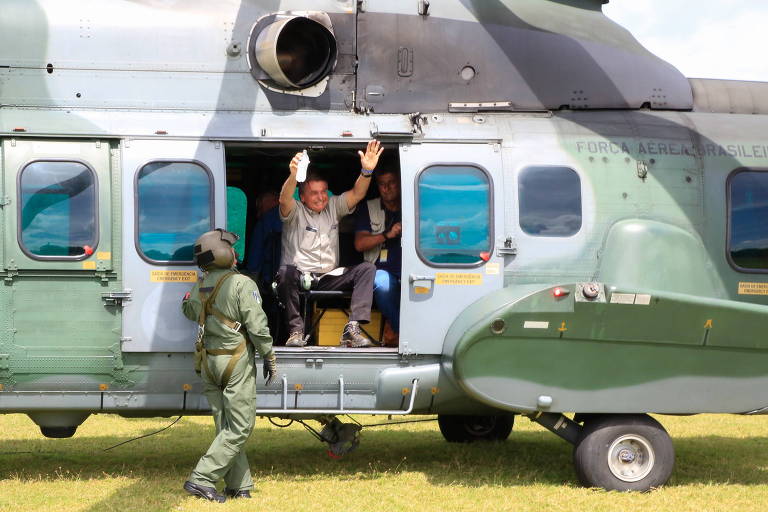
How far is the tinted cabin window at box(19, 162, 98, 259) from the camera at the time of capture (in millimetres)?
7570

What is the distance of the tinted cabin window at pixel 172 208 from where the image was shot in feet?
25.3

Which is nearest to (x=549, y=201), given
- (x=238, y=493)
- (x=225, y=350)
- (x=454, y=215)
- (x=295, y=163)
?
(x=454, y=215)

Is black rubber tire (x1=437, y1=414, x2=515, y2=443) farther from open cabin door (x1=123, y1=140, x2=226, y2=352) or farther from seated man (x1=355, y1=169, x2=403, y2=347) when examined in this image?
open cabin door (x1=123, y1=140, x2=226, y2=352)

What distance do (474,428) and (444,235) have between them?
326 cm

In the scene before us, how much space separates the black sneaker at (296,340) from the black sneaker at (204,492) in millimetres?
1255

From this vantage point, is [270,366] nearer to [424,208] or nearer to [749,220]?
[424,208]

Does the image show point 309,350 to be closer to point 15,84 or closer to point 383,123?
point 383,123

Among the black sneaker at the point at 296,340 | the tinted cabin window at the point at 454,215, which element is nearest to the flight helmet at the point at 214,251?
the black sneaker at the point at 296,340

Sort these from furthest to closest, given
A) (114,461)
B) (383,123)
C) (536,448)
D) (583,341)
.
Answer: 1. (536,448)
2. (114,461)
3. (383,123)
4. (583,341)

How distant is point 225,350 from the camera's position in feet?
24.2

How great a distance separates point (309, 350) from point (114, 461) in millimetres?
2603

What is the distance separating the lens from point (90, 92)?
311 inches

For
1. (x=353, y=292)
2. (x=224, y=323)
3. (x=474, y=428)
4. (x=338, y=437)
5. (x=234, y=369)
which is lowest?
(x=474, y=428)

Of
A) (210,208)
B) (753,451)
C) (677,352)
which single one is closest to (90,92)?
(210,208)
